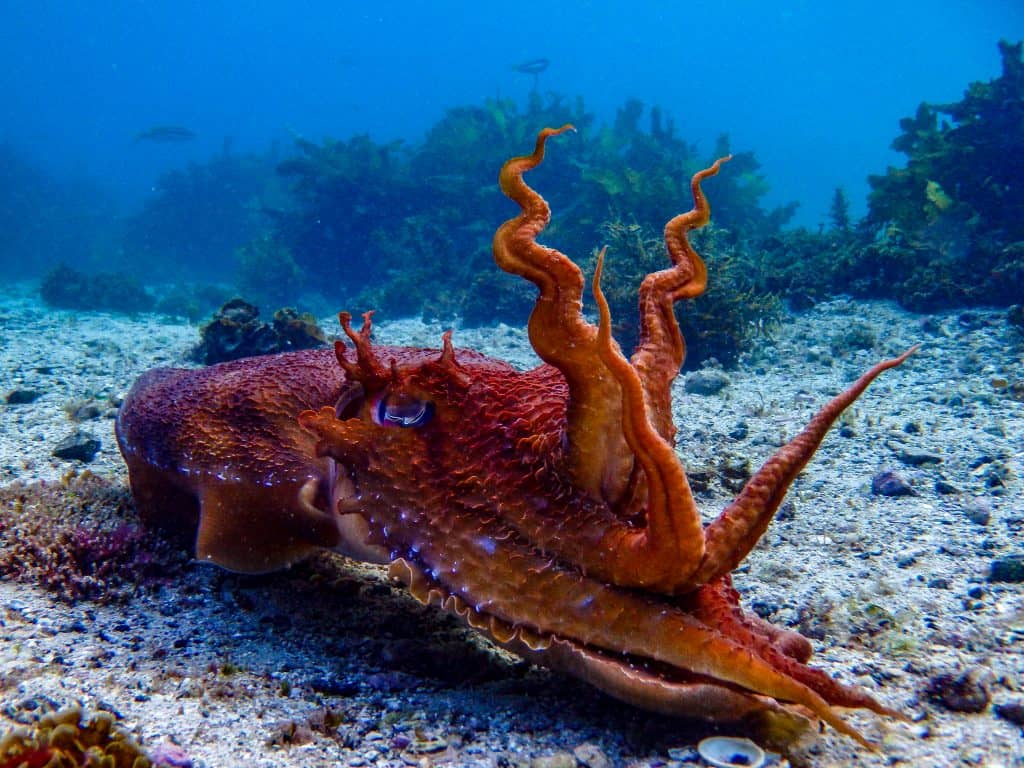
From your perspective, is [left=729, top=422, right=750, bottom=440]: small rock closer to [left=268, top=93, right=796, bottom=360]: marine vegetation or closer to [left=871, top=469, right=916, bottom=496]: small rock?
[left=871, top=469, right=916, bottom=496]: small rock

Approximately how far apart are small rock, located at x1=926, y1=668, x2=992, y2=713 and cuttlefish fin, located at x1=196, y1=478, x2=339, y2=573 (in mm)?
2444

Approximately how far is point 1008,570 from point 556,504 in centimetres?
250

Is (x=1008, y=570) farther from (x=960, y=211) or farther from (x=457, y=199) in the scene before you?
(x=457, y=199)

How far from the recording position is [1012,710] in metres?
2.23

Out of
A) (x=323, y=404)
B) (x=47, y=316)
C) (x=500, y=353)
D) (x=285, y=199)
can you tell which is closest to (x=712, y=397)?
(x=500, y=353)

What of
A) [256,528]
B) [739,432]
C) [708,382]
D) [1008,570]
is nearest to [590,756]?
[256,528]

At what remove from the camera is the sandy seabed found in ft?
7.09

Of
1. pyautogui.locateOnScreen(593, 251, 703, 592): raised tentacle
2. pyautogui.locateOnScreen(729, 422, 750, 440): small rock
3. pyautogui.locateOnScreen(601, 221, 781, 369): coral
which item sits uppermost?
pyautogui.locateOnScreen(601, 221, 781, 369): coral

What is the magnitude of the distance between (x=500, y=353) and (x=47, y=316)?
1322cm

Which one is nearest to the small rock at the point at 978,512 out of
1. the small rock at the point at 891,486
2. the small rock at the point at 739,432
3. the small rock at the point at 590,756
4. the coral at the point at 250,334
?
the small rock at the point at 891,486

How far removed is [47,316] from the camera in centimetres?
1641

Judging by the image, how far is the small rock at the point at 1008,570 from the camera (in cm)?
315

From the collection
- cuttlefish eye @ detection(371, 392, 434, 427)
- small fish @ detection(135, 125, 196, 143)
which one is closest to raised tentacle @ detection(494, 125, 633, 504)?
cuttlefish eye @ detection(371, 392, 434, 427)

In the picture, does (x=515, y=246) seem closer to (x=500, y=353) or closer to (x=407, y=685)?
(x=407, y=685)
